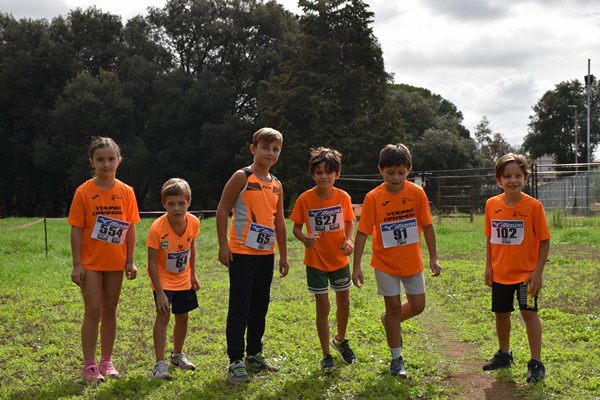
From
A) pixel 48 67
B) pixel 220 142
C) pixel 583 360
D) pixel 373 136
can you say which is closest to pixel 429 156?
pixel 373 136

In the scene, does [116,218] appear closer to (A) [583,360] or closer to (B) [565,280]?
(A) [583,360]

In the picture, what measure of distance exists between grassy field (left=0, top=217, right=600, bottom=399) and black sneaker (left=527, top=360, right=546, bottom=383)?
0.09m

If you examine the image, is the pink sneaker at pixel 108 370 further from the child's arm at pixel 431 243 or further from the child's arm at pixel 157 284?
the child's arm at pixel 431 243

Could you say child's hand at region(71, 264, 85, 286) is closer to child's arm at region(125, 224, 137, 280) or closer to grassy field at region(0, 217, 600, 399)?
child's arm at region(125, 224, 137, 280)

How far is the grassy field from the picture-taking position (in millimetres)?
4777

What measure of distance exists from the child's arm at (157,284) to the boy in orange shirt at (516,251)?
269 cm

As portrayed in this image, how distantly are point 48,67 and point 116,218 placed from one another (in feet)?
136

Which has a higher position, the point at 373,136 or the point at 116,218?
the point at 373,136

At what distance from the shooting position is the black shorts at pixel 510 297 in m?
5.10

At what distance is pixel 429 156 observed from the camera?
147 ft

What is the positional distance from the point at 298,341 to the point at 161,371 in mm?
1731

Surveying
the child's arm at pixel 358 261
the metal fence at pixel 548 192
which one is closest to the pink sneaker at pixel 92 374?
the child's arm at pixel 358 261

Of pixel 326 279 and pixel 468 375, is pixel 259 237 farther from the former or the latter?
pixel 468 375

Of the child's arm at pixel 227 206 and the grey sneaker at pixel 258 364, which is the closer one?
the child's arm at pixel 227 206
